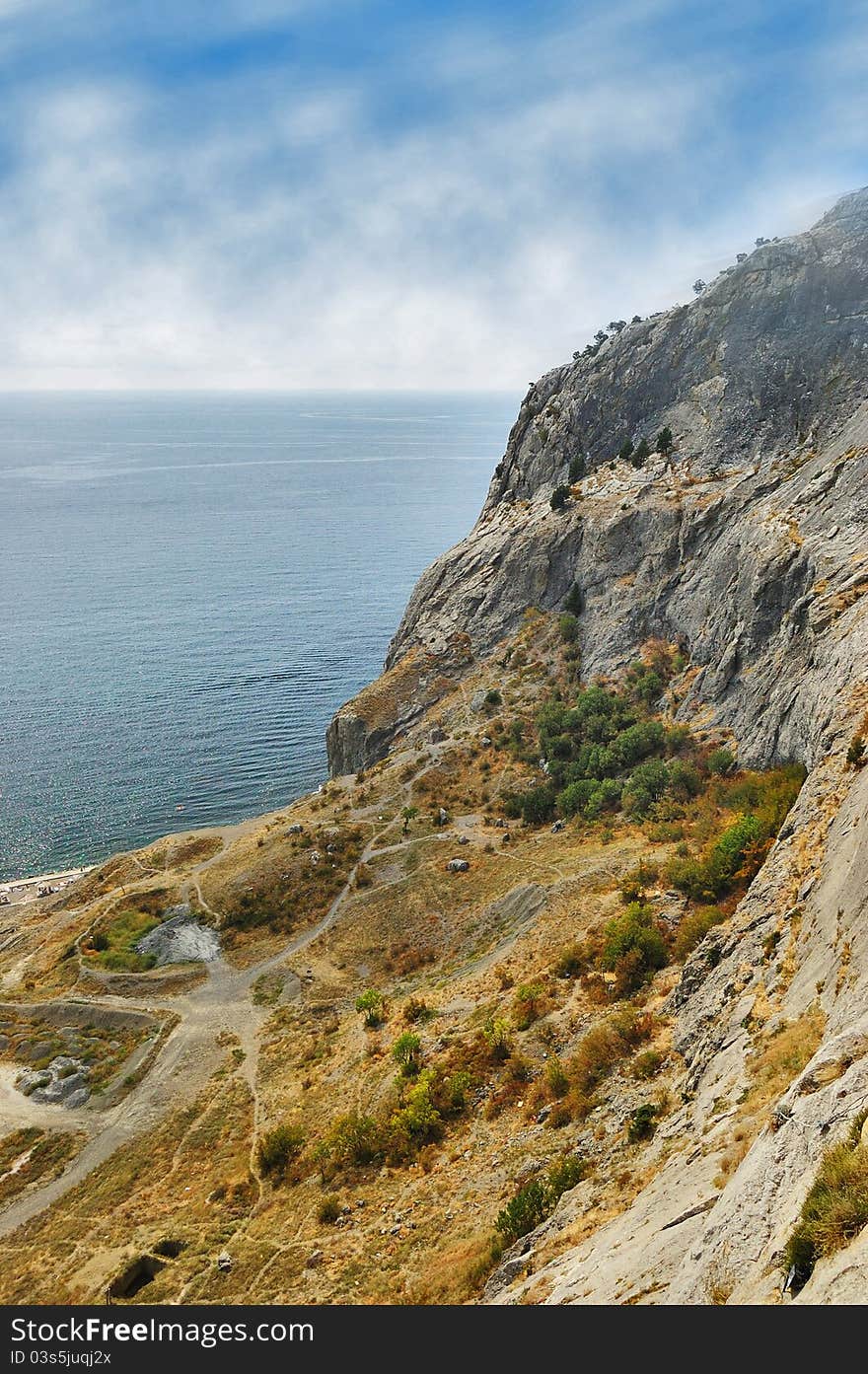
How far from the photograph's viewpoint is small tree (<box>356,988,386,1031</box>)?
117 feet

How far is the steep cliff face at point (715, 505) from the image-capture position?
44.9 m

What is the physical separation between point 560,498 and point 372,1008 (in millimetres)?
57505

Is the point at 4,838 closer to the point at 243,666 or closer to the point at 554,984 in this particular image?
the point at 243,666

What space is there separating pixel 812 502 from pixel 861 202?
162 feet

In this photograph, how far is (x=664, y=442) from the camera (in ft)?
239

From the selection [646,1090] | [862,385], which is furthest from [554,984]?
[862,385]

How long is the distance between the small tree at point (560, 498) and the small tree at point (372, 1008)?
183 feet

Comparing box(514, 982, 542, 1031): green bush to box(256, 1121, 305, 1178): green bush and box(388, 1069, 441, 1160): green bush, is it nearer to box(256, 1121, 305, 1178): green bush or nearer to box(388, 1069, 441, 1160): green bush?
box(388, 1069, 441, 1160): green bush

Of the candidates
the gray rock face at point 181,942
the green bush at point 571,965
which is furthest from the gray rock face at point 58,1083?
the green bush at point 571,965

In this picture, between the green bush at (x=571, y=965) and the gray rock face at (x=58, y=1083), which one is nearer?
the green bush at (x=571, y=965)

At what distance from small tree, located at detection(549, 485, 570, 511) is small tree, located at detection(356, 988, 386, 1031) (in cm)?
5575

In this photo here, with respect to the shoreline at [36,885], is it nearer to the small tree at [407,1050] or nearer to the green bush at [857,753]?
the small tree at [407,1050]

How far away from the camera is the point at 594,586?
232 feet

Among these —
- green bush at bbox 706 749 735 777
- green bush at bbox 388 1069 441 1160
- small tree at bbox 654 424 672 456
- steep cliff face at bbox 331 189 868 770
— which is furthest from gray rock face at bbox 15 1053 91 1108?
small tree at bbox 654 424 672 456
